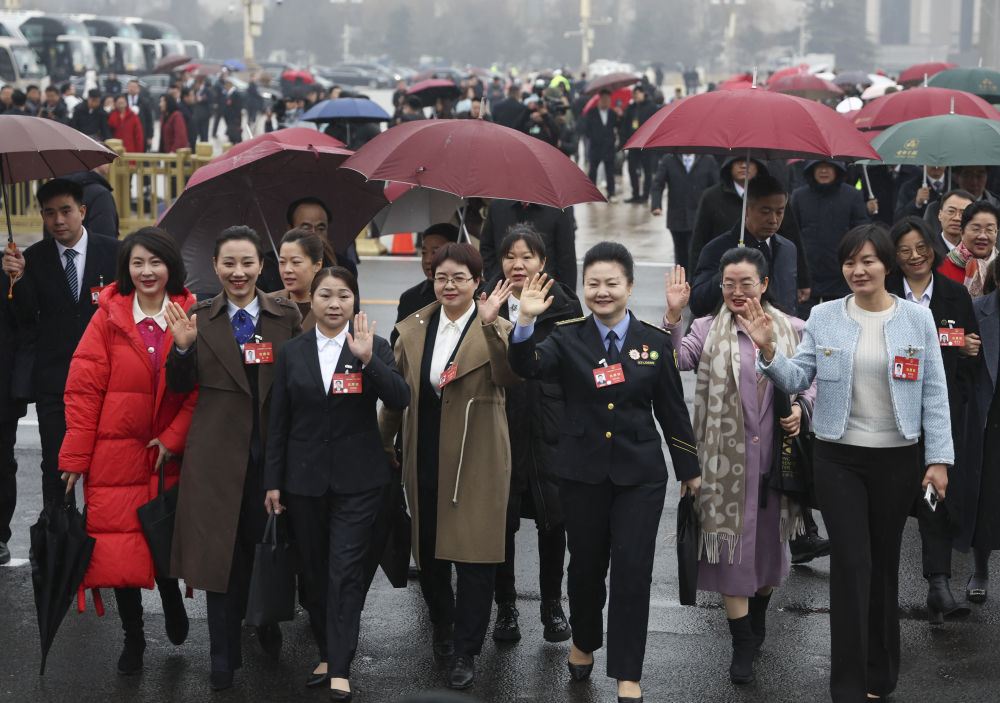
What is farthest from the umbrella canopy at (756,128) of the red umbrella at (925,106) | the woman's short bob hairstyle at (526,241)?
the red umbrella at (925,106)

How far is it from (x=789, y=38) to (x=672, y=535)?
110807 mm

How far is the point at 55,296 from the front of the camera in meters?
6.91

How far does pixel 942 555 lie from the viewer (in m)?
6.53

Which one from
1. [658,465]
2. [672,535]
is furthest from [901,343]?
[672,535]

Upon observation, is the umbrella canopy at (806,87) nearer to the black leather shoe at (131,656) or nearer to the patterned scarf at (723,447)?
the patterned scarf at (723,447)

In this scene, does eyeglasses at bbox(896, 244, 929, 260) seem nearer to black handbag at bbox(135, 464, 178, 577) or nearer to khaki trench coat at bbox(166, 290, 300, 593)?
khaki trench coat at bbox(166, 290, 300, 593)

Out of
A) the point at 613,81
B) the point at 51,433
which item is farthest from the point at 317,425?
the point at 613,81

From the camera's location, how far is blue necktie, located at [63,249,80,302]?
6930 millimetres

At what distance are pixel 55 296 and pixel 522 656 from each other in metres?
3.05

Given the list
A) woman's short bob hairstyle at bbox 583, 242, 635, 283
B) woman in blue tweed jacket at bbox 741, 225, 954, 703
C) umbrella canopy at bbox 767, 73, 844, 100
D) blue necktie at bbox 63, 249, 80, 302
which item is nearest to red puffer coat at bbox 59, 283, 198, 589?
blue necktie at bbox 63, 249, 80, 302

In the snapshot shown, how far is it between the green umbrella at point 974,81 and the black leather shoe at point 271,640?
12678mm

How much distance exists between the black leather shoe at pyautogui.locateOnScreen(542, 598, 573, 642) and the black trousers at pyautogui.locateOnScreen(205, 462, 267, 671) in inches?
54.6

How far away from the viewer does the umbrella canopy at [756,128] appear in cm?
674

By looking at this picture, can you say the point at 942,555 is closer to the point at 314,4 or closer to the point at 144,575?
the point at 144,575
